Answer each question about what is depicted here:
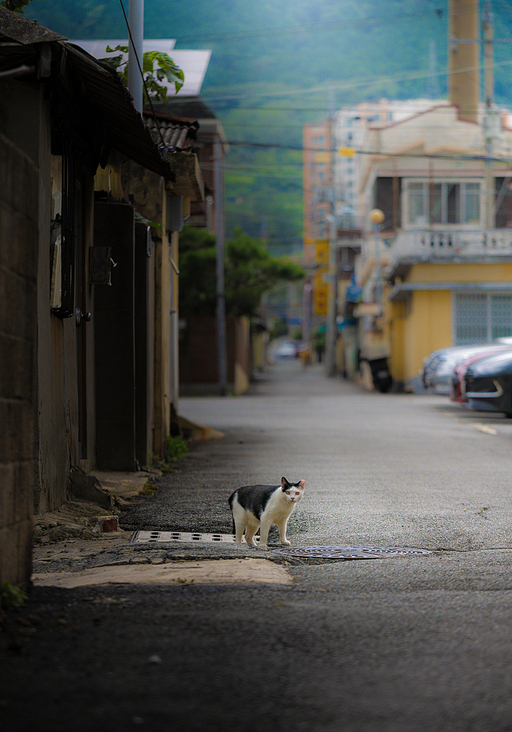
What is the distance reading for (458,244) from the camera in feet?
95.7

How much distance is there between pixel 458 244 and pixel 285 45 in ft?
29.7

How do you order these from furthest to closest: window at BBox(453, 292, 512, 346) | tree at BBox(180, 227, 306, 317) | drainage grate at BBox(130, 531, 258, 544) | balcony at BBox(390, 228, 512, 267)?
tree at BBox(180, 227, 306, 317), window at BBox(453, 292, 512, 346), balcony at BBox(390, 228, 512, 267), drainage grate at BBox(130, 531, 258, 544)

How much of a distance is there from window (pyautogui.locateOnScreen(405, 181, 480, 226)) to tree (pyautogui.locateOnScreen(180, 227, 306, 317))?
6.61m

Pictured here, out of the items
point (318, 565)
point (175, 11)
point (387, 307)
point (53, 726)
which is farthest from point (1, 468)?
point (387, 307)

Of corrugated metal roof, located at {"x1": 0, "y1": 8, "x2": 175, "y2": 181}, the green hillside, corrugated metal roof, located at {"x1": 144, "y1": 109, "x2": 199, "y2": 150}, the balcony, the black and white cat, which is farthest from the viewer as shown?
the balcony

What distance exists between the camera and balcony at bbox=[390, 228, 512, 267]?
1135 inches

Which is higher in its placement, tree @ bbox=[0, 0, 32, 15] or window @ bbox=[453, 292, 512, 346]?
tree @ bbox=[0, 0, 32, 15]

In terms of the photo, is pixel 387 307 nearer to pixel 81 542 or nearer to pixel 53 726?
pixel 81 542

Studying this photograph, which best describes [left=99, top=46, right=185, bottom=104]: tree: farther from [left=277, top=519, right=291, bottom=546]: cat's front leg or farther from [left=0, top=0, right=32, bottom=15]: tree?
[left=277, top=519, right=291, bottom=546]: cat's front leg

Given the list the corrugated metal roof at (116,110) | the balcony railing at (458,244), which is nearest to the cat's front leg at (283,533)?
the corrugated metal roof at (116,110)

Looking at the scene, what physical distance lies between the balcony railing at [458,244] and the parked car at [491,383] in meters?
12.6

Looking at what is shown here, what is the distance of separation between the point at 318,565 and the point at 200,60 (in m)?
13.6

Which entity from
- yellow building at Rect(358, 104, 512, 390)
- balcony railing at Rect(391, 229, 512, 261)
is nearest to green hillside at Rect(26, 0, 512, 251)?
yellow building at Rect(358, 104, 512, 390)

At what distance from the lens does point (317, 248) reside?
5278cm
